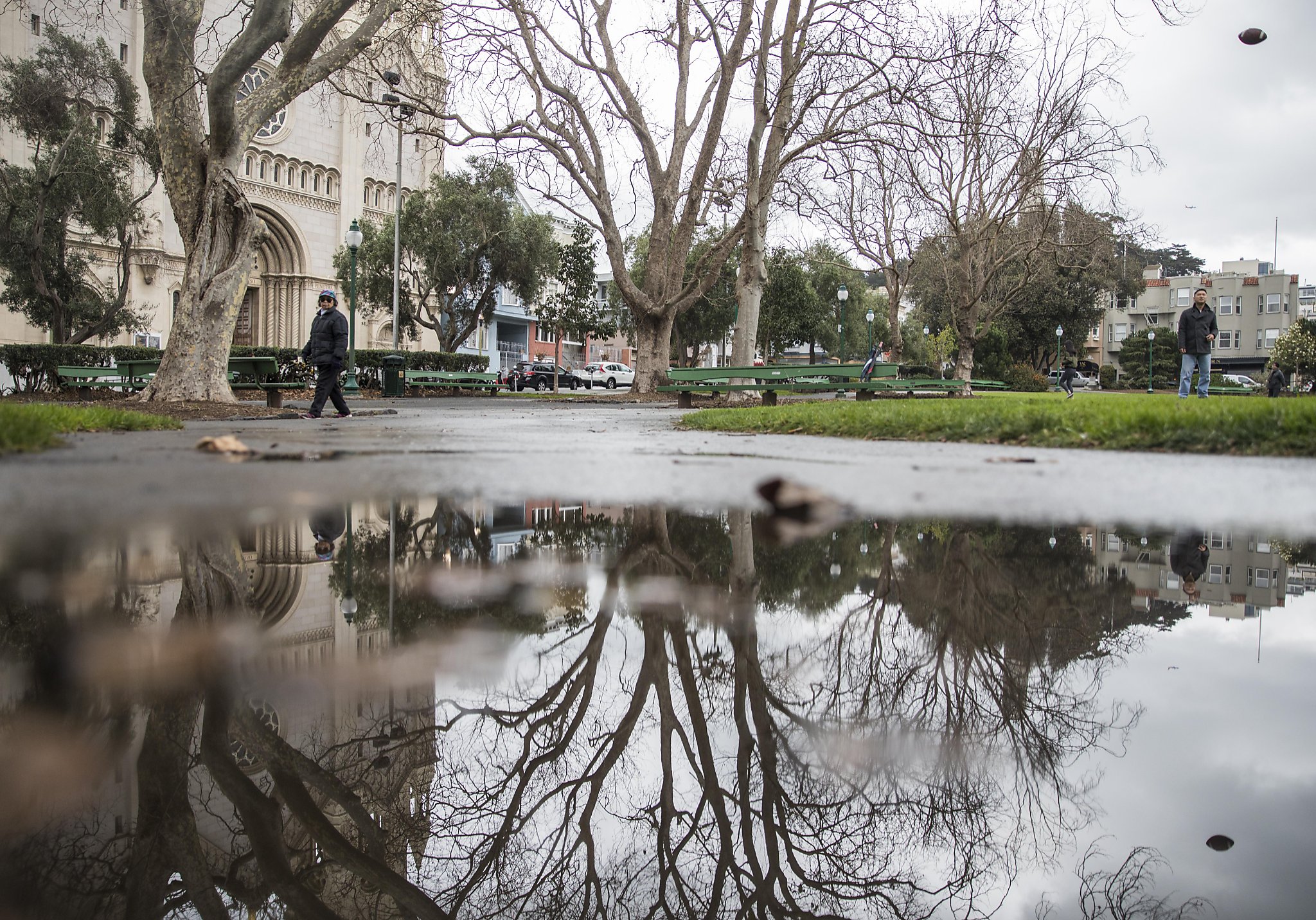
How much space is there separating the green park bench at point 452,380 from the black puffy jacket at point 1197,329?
19151 mm

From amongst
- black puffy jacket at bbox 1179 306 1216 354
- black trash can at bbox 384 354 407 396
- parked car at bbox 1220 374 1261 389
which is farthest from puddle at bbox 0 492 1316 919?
parked car at bbox 1220 374 1261 389

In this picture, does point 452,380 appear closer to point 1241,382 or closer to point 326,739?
point 326,739

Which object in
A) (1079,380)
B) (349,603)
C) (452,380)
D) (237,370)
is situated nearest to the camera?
(349,603)

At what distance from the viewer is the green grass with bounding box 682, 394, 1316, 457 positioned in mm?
6637

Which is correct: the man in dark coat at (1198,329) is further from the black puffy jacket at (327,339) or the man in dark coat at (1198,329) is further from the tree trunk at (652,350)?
the black puffy jacket at (327,339)

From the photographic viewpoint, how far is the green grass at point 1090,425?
664 cm

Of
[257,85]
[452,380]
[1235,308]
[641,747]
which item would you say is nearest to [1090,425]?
[641,747]

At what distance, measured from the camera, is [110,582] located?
96.3 inches

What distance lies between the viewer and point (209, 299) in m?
12.9

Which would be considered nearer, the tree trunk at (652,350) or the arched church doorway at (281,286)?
the tree trunk at (652,350)

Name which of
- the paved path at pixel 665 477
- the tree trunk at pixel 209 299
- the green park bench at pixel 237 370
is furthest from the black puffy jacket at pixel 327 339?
the green park bench at pixel 237 370

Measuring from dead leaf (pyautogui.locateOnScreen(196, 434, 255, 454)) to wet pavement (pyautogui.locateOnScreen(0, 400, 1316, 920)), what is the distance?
239 cm

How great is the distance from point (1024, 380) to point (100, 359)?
4365 cm

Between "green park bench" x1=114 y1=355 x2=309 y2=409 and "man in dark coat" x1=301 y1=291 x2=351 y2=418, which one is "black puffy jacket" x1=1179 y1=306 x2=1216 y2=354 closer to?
"man in dark coat" x1=301 y1=291 x2=351 y2=418
